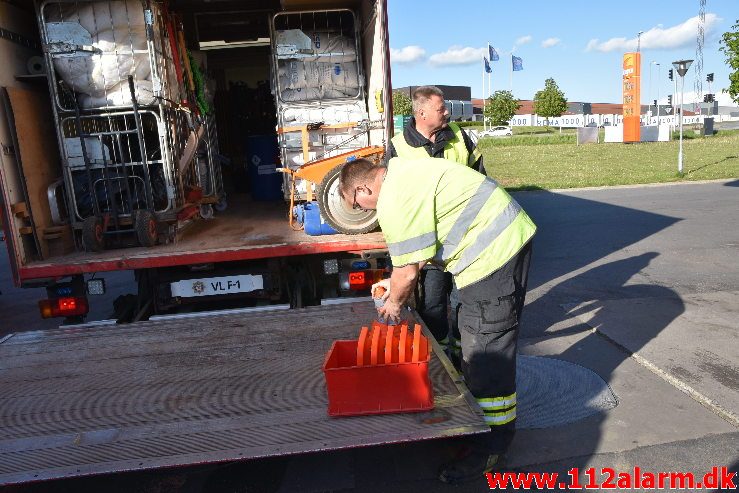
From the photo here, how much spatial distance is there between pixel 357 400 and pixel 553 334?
273 cm

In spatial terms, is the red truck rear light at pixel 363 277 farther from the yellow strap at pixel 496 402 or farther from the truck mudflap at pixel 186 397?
the yellow strap at pixel 496 402

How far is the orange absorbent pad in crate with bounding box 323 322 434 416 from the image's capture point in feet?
9.12

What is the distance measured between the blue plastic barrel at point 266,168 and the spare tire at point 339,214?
3.26m

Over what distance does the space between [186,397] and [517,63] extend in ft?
183

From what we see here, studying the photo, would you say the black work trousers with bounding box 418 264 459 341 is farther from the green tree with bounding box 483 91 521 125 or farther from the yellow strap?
the green tree with bounding box 483 91 521 125

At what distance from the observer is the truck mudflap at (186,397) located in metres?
2.59

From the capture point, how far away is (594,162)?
899 inches

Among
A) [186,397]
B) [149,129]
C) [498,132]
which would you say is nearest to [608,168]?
[149,129]

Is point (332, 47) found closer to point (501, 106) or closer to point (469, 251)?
point (469, 251)

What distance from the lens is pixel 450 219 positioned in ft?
9.09

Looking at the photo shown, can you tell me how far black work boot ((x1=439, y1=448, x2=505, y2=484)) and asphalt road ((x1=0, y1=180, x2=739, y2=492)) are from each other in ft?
0.15

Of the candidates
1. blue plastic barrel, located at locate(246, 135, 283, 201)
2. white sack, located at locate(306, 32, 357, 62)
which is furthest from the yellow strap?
blue plastic barrel, located at locate(246, 135, 283, 201)

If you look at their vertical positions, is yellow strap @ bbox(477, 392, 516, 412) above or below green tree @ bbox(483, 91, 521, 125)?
below

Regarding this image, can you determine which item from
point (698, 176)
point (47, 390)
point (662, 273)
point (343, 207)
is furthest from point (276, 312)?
point (698, 176)
